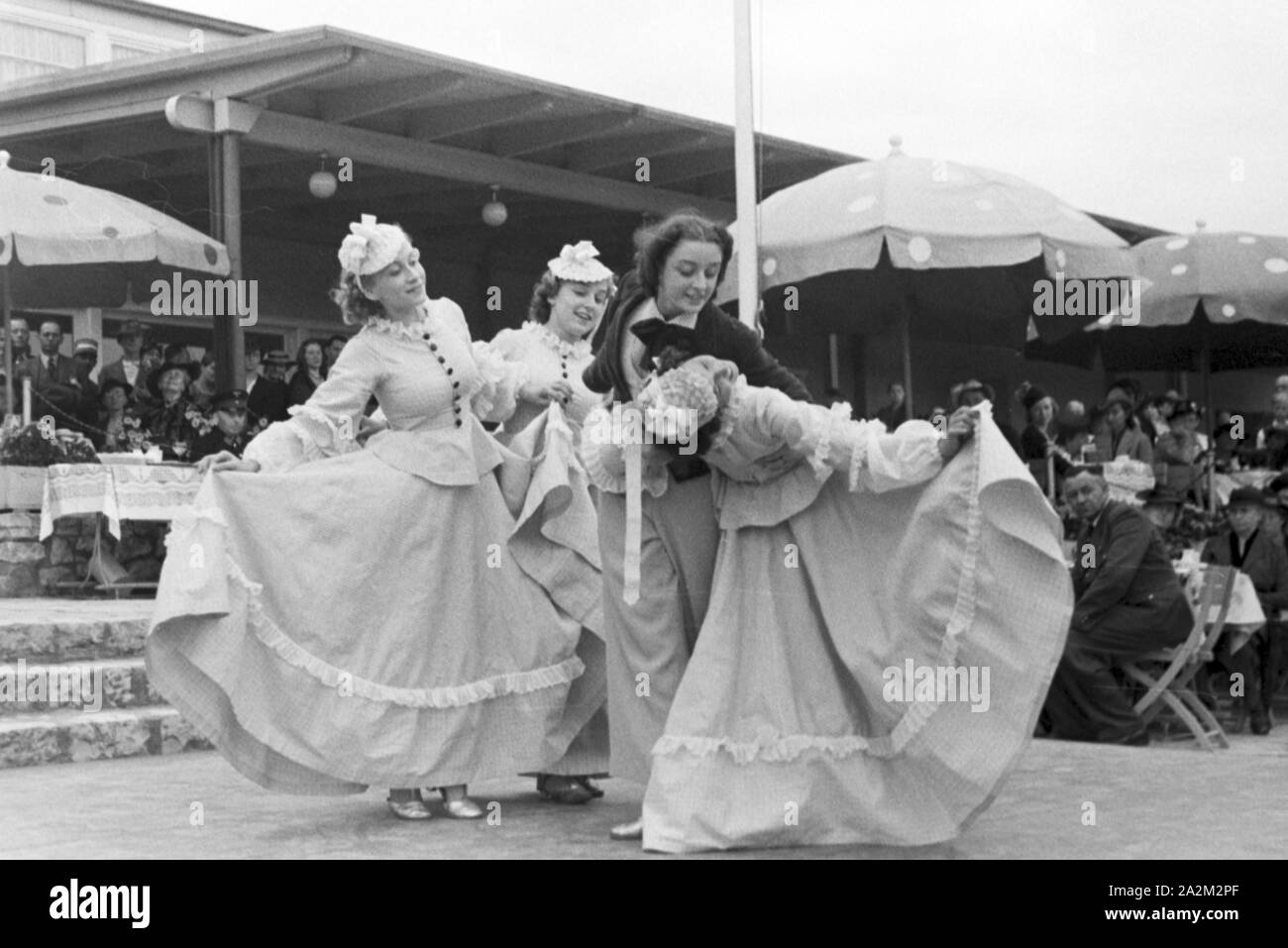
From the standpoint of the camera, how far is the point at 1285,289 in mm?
12656

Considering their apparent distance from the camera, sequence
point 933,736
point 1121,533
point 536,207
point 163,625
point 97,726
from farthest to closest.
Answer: point 536,207 → point 1121,533 → point 97,726 → point 163,625 → point 933,736

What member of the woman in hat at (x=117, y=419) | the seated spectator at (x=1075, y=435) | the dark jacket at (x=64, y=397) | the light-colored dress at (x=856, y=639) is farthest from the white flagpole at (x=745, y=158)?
the dark jacket at (x=64, y=397)

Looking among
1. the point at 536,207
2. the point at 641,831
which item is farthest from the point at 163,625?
the point at 536,207

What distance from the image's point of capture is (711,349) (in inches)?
219

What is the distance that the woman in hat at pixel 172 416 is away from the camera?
1175 centimetres

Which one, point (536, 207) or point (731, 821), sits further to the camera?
point (536, 207)

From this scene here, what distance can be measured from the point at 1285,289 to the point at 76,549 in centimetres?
764

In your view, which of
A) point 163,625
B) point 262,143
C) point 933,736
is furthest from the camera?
point 262,143

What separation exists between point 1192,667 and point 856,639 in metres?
3.95

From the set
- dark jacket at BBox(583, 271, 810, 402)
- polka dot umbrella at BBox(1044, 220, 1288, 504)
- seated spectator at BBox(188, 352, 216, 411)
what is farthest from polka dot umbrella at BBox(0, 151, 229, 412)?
dark jacket at BBox(583, 271, 810, 402)

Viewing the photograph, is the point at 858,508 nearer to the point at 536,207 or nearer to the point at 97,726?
the point at 97,726

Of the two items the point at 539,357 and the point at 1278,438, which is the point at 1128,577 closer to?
the point at 539,357

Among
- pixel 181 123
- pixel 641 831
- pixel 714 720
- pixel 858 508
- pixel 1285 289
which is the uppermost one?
pixel 181 123

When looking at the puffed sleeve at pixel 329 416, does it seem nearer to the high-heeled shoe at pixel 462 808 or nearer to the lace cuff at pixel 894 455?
the high-heeled shoe at pixel 462 808
